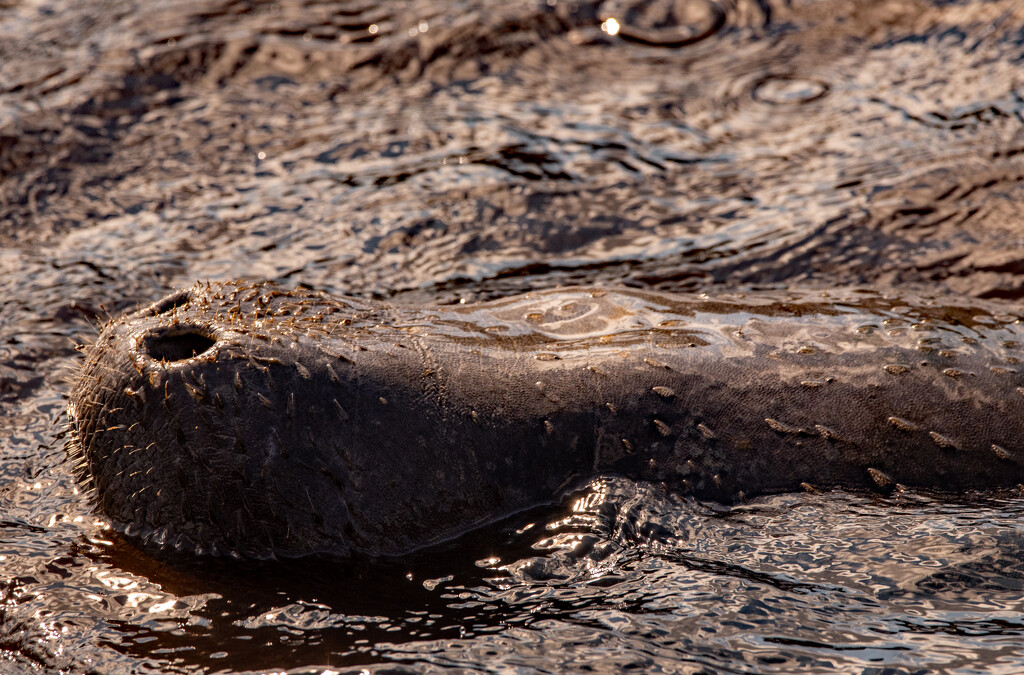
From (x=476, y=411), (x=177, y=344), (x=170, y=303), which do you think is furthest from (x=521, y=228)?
(x=177, y=344)

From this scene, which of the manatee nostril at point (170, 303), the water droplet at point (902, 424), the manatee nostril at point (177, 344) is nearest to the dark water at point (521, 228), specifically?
the water droplet at point (902, 424)

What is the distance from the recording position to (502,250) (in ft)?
17.5

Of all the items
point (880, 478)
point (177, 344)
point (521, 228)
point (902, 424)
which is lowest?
point (880, 478)

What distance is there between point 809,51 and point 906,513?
5.17 metres

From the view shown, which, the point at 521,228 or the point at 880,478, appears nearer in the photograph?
the point at 880,478

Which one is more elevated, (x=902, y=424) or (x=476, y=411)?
(x=476, y=411)

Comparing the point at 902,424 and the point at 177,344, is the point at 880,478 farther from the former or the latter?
the point at 177,344

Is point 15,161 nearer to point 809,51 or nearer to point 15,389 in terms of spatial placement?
point 15,389

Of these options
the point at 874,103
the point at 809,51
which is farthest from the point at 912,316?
the point at 809,51

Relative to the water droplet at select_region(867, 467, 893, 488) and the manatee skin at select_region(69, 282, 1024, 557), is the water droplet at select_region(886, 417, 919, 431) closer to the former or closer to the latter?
the manatee skin at select_region(69, 282, 1024, 557)

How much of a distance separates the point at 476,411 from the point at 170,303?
3.37ft

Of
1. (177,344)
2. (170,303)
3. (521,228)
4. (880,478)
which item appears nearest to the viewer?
(177,344)

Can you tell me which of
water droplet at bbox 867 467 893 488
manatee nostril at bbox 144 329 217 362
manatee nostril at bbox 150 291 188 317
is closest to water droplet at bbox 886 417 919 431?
water droplet at bbox 867 467 893 488

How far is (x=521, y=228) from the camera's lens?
5523 mm
